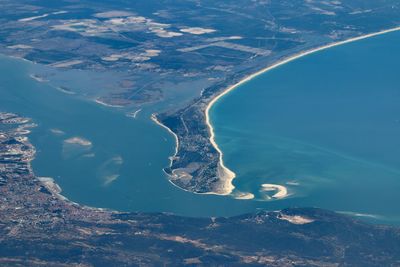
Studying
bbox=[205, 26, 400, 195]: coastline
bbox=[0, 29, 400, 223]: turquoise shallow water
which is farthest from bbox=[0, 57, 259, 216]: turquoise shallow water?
bbox=[205, 26, 400, 195]: coastline

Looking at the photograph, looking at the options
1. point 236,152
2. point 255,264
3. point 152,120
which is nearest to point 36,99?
point 152,120

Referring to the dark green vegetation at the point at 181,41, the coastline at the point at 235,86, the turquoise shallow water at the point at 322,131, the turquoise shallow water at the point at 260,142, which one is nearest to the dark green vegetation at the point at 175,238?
the turquoise shallow water at the point at 260,142

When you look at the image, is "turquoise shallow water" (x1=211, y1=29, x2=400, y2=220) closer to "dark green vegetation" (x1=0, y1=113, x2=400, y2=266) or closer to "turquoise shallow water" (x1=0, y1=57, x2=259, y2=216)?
"dark green vegetation" (x1=0, y1=113, x2=400, y2=266)

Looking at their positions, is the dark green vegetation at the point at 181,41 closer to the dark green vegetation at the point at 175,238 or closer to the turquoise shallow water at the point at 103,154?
the turquoise shallow water at the point at 103,154

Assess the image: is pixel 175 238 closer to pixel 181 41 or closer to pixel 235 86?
pixel 235 86

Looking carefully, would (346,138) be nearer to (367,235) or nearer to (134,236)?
(367,235)

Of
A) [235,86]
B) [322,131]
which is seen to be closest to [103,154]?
[322,131]

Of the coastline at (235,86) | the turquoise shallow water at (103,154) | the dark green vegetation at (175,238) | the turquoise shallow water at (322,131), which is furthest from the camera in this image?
the coastline at (235,86)
